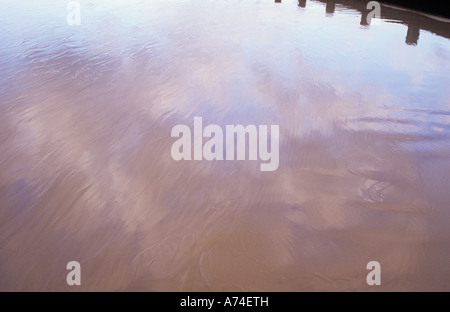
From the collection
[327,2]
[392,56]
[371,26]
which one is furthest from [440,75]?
[327,2]

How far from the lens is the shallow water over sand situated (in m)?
1.57

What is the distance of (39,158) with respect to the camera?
2287 mm

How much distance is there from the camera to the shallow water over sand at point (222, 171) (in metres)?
1.57

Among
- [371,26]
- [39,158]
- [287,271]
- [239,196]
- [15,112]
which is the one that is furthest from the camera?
[371,26]

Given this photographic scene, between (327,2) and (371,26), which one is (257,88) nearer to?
(371,26)

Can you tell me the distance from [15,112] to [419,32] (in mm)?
5993

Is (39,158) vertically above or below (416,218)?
above

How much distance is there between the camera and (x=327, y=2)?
7793mm

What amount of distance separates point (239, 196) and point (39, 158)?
1480 millimetres

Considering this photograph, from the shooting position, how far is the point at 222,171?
2.20 meters

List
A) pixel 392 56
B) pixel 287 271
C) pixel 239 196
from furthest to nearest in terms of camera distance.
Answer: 1. pixel 392 56
2. pixel 239 196
3. pixel 287 271
